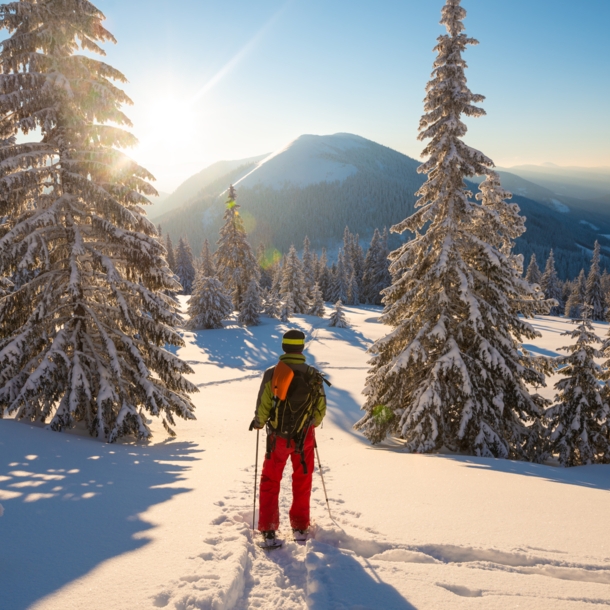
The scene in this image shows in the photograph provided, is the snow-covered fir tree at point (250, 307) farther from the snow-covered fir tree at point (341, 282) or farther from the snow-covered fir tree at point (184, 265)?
the snow-covered fir tree at point (184, 265)

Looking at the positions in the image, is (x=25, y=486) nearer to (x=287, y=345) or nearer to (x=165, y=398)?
(x=287, y=345)

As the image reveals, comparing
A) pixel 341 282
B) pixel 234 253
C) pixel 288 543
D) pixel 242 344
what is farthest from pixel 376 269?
pixel 288 543

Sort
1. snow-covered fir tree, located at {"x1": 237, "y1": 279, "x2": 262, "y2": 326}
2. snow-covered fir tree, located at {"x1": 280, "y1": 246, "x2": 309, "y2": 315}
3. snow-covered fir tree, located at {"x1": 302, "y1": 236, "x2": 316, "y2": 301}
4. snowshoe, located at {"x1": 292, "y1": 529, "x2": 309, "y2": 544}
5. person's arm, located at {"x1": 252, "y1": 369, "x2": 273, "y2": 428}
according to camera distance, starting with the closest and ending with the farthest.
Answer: snowshoe, located at {"x1": 292, "y1": 529, "x2": 309, "y2": 544} < person's arm, located at {"x1": 252, "y1": 369, "x2": 273, "y2": 428} < snow-covered fir tree, located at {"x1": 237, "y1": 279, "x2": 262, "y2": 326} < snow-covered fir tree, located at {"x1": 280, "y1": 246, "x2": 309, "y2": 315} < snow-covered fir tree, located at {"x1": 302, "y1": 236, "x2": 316, "y2": 301}

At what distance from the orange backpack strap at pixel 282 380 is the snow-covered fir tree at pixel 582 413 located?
9878mm

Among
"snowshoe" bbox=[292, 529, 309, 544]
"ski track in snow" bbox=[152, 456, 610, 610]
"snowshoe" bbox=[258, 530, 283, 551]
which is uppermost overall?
"ski track in snow" bbox=[152, 456, 610, 610]

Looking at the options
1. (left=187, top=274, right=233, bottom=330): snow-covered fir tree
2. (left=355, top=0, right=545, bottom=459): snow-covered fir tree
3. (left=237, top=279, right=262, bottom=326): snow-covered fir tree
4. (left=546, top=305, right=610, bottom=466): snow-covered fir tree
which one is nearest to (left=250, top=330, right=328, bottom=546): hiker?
(left=355, top=0, right=545, bottom=459): snow-covered fir tree

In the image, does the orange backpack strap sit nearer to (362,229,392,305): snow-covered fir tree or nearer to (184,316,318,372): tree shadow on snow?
(184,316,318,372): tree shadow on snow

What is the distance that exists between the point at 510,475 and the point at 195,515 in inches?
224

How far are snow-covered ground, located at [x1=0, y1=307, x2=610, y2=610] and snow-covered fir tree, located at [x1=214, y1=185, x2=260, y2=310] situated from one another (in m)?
38.5

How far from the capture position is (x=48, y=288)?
8.66 metres

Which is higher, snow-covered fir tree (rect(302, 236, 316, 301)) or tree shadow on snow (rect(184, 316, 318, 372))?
snow-covered fir tree (rect(302, 236, 316, 301))

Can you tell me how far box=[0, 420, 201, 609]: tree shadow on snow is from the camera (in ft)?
10.4

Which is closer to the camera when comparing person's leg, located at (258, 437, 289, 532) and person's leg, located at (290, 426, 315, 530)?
person's leg, located at (258, 437, 289, 532)

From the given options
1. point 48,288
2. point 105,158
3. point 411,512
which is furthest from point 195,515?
point 105,158
